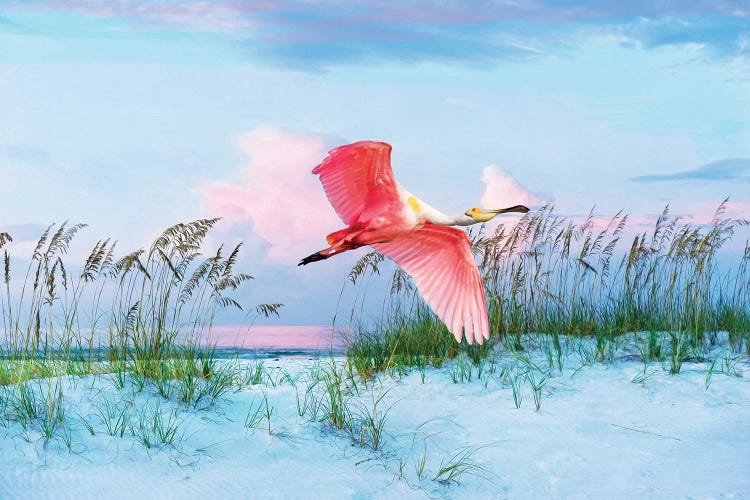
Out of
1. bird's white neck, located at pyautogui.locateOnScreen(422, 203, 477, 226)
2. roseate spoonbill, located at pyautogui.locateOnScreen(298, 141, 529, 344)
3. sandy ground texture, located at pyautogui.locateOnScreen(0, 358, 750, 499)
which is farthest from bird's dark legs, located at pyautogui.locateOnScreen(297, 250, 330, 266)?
sandy ground texture, located at pyautogui.locateOnScreen(0, 358, 750, 499)

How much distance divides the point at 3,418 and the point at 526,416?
3.36 m

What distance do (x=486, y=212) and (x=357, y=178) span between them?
0.78 meters

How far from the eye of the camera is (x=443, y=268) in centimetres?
547

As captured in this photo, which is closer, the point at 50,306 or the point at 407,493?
the point at 407,493

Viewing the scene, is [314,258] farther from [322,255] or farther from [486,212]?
[486,212]

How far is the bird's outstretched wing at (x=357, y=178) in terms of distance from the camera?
453cm

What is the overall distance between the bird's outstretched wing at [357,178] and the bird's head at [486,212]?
46cm

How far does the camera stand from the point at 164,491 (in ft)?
14.4

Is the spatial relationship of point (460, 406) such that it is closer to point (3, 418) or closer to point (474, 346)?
point (474, 346)

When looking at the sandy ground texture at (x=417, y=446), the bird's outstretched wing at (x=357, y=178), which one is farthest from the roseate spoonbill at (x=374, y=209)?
the sandy ground texture at (x=417, y=446)

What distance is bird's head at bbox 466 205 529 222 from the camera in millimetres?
4715

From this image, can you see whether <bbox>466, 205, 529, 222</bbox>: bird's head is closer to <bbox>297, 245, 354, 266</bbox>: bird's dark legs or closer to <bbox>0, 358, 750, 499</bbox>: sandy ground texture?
<bbox>297, 245, 354, 266</bbox>: bird's dark legs

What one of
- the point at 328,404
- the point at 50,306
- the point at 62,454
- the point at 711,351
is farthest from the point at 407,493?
the point at 711,351

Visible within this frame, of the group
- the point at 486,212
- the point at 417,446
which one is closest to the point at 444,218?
the point at 486,212
